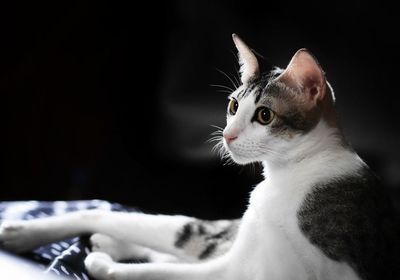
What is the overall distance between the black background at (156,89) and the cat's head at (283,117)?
2.40 ft

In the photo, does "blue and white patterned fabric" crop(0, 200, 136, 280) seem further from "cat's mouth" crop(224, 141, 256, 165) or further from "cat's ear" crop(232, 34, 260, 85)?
"cat's ear" crop(232, 34, 260, 85)

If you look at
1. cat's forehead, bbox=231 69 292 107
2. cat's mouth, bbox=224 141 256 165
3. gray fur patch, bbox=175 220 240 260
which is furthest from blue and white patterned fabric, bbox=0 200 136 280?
cat's forehead, bbox=231 69 292 107

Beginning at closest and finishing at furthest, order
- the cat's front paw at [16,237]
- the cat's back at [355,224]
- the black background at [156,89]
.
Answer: the cat's back at [355,224], the cat's front paw at [16,237], the black background at [156,89]

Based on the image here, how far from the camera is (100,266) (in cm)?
116

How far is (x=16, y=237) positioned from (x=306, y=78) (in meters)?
0.78

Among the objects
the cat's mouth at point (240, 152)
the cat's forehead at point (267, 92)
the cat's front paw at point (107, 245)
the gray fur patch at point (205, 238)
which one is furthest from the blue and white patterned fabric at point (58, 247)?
the cat's forehead at point (267, 92)

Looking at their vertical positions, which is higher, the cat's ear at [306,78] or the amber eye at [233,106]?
the cat's ear at [306,78]

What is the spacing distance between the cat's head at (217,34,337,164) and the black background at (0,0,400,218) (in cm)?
73

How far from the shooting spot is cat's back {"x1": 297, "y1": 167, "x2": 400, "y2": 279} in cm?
99

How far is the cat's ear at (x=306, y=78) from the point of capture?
3.41ft

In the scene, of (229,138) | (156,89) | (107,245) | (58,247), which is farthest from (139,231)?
(156,89)

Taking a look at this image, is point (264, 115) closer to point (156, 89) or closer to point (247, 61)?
point (247, 61)

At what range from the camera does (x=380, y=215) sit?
3.38 feet

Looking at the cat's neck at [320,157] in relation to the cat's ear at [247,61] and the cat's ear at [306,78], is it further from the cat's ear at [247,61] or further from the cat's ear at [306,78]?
the cat's ear at [247,61]
